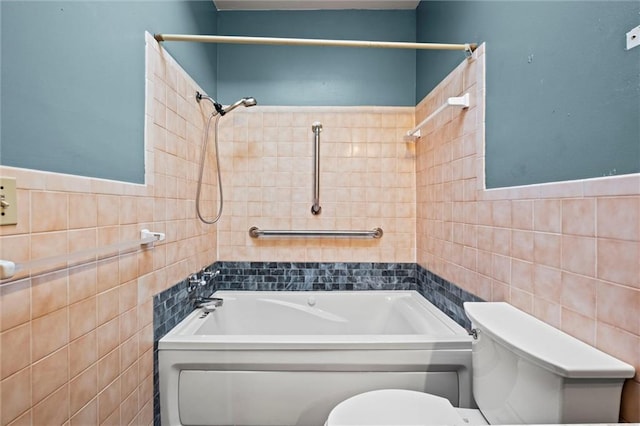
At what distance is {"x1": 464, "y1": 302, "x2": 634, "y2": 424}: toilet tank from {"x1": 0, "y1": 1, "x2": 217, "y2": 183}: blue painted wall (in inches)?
55.7

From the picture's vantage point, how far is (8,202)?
745mm

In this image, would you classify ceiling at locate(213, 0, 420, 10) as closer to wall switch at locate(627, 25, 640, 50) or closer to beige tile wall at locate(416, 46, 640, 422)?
beige tile wall at locate(416, 46, 640, 422)

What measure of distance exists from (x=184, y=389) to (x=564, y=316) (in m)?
1.57

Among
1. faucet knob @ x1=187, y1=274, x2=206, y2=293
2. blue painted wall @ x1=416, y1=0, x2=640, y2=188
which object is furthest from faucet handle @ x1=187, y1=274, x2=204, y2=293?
blue painted wall @ x1=416, y1=0, x2=640, y2=188

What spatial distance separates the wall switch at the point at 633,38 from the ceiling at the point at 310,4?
1.87m

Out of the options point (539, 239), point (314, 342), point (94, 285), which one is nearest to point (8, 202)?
point (94, 285)

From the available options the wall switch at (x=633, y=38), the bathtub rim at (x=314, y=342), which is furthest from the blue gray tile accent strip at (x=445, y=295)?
the wall switch at (x=633, y=38)

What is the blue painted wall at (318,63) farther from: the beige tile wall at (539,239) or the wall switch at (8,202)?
the wall switch at (8,202)

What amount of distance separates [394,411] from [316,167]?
162 centimetres

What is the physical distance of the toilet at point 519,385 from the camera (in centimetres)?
77

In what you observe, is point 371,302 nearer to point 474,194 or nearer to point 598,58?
point 474,194

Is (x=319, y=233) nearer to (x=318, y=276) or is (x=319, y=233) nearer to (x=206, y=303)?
(x=318, y=276)

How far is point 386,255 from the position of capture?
2396mm

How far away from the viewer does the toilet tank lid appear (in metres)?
0.75
